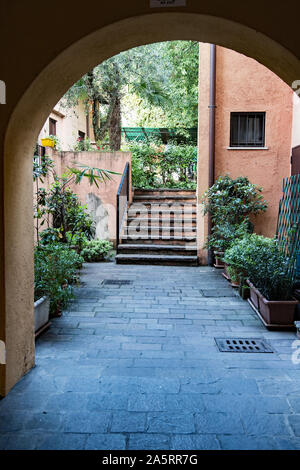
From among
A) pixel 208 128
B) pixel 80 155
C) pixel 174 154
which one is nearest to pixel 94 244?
pixel 80 155

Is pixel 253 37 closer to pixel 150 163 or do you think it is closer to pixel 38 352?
pixel 38 352

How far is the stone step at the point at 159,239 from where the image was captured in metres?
8.91

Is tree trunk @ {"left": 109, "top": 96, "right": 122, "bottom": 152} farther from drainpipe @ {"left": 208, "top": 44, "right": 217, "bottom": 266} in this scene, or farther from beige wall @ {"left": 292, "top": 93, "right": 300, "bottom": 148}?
beige wall @ {"left": 292, "top": 93, "right": 300, "bottom": 148}

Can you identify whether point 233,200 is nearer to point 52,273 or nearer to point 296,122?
point 296,122

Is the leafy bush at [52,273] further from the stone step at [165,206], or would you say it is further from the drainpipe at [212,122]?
the stone step at [165,206]

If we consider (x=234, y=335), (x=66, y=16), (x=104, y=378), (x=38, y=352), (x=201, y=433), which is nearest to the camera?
(x=201, y=433)

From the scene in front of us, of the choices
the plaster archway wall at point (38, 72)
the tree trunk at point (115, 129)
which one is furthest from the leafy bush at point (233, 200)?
the tree trunk at point (115, 129)

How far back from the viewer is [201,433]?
2.27m

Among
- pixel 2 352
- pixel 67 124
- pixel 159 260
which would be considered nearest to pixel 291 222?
pixel 159 260

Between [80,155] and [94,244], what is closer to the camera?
[94,244]

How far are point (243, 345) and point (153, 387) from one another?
1300 mm

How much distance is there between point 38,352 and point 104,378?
90 centimetres

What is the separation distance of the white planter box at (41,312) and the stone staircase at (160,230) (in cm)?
421

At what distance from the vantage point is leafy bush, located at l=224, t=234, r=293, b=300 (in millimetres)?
4457
